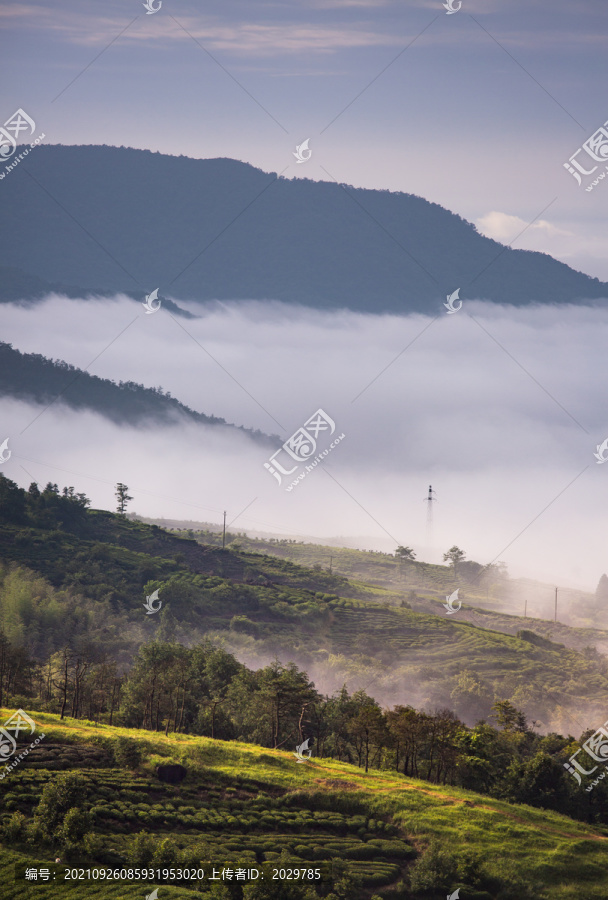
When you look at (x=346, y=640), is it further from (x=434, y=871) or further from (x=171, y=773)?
(x=434, y=871)

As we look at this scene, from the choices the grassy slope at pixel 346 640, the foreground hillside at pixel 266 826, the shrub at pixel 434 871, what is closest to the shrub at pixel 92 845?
the foreground hillside at pixel 266 826

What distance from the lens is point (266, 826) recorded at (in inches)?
2464

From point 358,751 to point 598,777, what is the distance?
19.9 meters

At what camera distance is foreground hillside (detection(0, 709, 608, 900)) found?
5341 cm

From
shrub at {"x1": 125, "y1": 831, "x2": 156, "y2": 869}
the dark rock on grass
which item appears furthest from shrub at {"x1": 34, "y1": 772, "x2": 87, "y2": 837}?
the dark rock on grass

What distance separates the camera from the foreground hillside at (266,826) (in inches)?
2103

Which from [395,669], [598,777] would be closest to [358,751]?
[598,777]

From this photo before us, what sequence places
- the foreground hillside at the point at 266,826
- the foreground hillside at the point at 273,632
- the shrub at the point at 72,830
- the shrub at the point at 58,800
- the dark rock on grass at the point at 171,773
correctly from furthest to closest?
the foreground hillside at the point at 273,632 → the dark rock on grass at the point at 171,773 → the shrub at the point at 58,800 → the foreground hillside at the point at 266,826 → the shrub at the point at 72,830

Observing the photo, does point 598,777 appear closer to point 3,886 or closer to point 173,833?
point 173,833

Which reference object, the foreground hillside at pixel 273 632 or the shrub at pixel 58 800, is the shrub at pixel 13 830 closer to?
the shrub at pixel 58 800

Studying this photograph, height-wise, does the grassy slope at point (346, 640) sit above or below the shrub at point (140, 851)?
above

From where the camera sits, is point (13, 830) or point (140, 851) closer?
point (13, 830)
